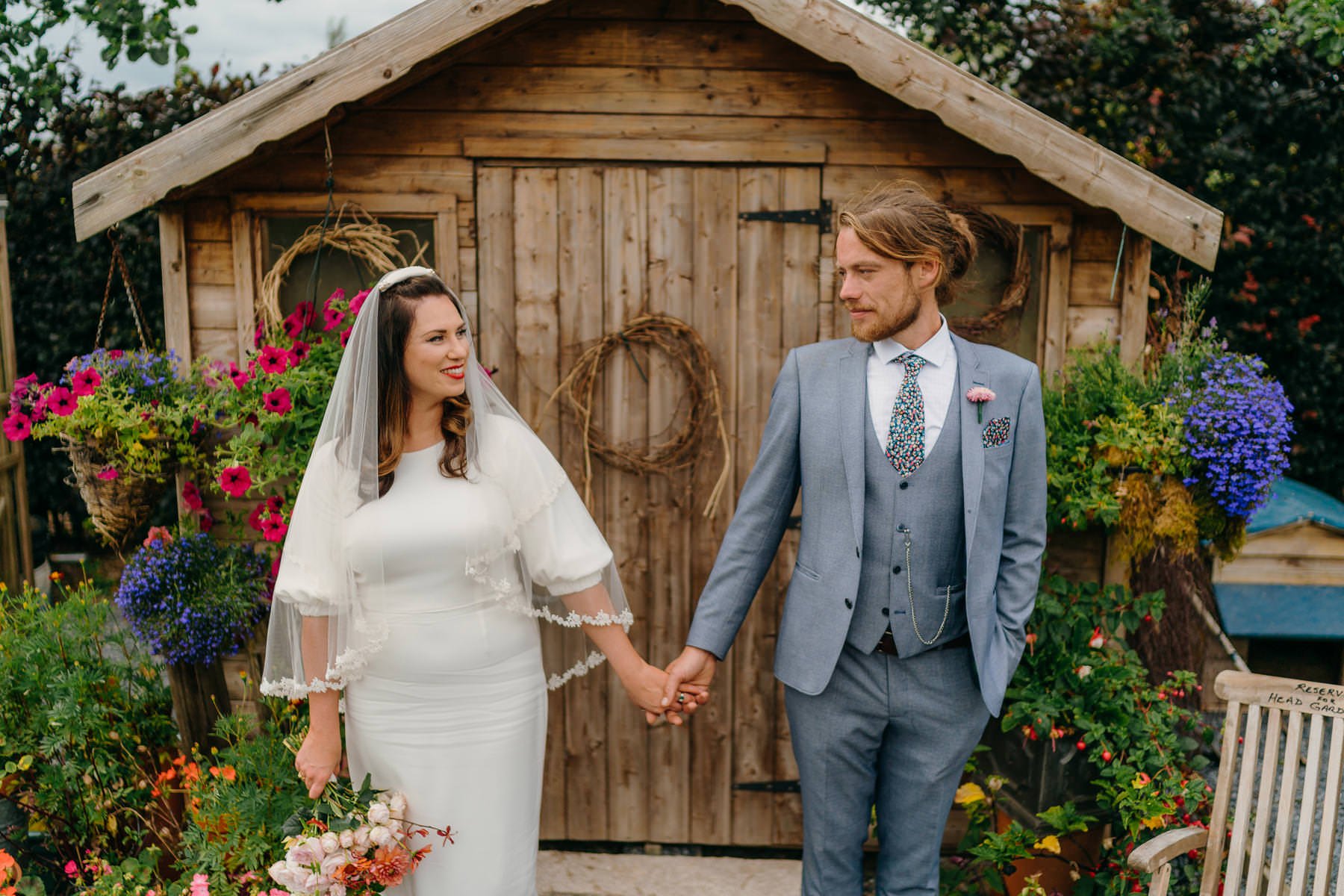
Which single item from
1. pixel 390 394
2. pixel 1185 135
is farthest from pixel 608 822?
pixel 1185 135

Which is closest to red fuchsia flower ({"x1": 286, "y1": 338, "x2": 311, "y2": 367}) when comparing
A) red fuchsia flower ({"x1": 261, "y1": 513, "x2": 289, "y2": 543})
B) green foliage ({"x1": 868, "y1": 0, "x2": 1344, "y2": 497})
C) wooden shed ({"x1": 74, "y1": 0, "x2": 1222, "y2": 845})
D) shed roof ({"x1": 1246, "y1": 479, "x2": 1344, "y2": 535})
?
wooden shed ({"x1": 74, "y1": 0, "x2": 1222, "y2": 845})

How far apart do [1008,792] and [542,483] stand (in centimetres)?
209

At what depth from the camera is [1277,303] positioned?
615 cm

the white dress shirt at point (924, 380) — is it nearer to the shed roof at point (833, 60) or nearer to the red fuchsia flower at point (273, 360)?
the shed roof at point (833, 60)

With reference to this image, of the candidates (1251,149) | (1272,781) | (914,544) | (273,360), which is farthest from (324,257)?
(1251,149)

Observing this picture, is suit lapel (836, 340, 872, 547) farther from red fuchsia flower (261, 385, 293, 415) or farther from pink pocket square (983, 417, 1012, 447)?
red fuchsia flower (261, 385, 293, 415)

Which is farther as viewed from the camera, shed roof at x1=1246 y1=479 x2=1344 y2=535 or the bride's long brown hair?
shed roof at x1=1246 y1=479 x2=1344 y2=535

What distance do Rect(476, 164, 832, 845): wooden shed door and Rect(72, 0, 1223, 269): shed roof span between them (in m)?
0.51

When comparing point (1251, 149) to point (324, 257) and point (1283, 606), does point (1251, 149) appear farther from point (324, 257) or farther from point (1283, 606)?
point (324, 257)

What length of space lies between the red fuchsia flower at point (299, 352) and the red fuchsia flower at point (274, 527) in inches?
20.4

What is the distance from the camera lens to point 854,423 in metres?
2.56

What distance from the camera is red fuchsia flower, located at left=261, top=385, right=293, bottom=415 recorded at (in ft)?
10.8

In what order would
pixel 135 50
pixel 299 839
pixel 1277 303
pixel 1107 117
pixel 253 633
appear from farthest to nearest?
pixel 1107 117 → pixel 1277 303 → pixel 135 50 → pixel 253 633 → pixel 299 839

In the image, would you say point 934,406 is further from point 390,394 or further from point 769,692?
point 769,692
